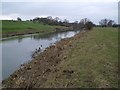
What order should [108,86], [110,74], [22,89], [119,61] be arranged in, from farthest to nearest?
[119,61], [22,89], [110,74], [108,86]

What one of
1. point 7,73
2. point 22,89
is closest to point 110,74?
point 22,89

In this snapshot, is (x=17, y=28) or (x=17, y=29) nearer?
(x=17, y=29)

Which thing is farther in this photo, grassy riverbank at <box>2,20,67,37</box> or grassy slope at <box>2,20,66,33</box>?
grassy slope at <box>2,20,66,33</box>

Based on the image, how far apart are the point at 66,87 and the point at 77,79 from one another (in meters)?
0.74

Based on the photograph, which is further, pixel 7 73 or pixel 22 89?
pixel 7 73

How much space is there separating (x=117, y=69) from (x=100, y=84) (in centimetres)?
245

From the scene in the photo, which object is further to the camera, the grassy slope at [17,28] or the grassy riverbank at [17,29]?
the grassy slope at [17,28]

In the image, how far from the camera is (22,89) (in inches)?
436

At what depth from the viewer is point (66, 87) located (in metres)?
9.11

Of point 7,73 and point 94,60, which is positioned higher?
point 94,60

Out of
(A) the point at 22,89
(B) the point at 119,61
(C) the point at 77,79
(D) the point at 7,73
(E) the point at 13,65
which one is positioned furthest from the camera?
(E) the point at 13,65

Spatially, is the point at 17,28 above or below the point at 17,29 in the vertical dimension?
above

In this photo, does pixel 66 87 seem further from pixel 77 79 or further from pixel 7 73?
pixel 7 73

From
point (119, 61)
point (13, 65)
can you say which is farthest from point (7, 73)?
point (119, 61)
